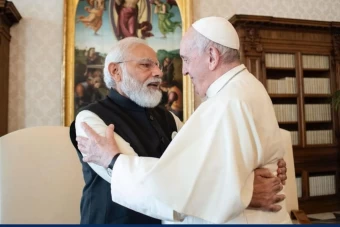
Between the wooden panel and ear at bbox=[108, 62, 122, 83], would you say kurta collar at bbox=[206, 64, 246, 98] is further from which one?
the wooden panel

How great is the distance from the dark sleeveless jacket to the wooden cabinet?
8.31 ft

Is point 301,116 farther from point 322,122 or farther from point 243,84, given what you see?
point 243,84

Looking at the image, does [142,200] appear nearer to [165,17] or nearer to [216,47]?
[216,47]

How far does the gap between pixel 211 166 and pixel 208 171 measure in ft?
0.07

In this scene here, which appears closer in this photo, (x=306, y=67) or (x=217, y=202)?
(x=217, y=202)

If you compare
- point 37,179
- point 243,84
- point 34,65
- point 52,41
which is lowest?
point 37,179

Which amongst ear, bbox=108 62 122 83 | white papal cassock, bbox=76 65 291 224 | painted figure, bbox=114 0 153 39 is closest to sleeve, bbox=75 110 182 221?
white papal cassock, bbox=76 65 291 224

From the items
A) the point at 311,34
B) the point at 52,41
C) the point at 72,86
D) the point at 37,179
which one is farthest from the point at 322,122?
the point at 37,179

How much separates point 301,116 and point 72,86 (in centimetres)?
311

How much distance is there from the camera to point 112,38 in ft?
14.5

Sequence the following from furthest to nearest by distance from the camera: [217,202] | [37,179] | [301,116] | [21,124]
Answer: [301,116], [21,124], [37,179], [217,202]

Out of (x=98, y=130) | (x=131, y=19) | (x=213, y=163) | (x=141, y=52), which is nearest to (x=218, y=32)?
(x=141, y=52)

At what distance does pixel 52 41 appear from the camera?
4.29m

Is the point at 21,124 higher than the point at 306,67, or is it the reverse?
the point at 306,67
